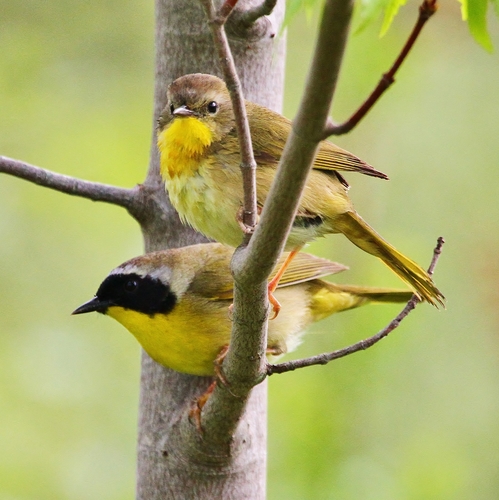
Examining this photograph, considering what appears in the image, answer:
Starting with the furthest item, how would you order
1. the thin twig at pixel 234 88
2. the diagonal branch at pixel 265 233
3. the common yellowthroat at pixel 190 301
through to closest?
1. the common yellowthroat at pixel 190 301
2. the thin twig at pixel 234 88
3. the diagonal branch at pixel 265 233

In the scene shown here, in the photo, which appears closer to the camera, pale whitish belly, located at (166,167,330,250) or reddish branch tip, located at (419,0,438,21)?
reddish branch tip, located at (419,0,438,21)

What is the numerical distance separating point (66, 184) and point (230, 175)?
2.23ft

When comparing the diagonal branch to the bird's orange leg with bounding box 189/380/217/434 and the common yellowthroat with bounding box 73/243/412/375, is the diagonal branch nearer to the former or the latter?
the bird's orange leg with bounding box 189/380/217/434

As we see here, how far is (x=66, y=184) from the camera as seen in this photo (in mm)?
3078

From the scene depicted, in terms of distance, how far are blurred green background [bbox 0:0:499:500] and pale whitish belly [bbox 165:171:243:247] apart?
4.81ft

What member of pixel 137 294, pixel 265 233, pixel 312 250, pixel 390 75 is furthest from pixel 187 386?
pixel 390 75

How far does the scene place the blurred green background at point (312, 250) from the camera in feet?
14.1

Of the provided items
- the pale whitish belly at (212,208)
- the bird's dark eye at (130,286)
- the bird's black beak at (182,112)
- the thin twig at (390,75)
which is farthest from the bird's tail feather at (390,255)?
the thin twig at (390,75)

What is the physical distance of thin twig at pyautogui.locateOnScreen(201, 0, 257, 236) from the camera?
1.77 meters

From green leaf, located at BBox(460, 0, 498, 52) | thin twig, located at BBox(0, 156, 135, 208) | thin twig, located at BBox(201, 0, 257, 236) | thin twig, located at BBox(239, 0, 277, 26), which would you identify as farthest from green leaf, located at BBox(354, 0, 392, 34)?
thin twig, located at BBox(0, 156, 135, 208)

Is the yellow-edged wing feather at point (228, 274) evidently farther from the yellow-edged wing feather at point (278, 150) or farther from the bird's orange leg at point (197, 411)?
the yellow-edged wing feather at point (278, 150)

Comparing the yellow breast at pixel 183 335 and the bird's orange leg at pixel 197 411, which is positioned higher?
the yellow breast at pixel 183 335

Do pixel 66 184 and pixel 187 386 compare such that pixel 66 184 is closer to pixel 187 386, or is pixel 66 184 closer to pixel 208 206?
pixel 208 206

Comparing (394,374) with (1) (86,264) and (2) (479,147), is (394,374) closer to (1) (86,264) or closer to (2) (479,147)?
(1) (86,264)
